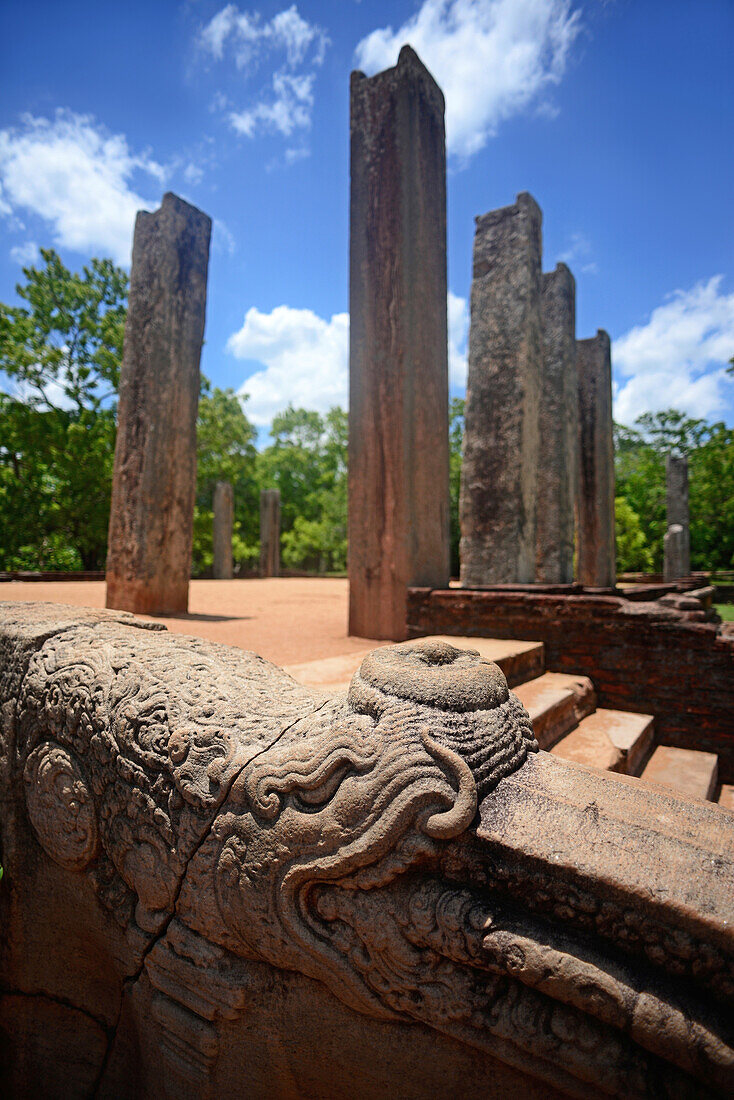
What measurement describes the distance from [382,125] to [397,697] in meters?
5.25

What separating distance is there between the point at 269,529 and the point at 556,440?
11579mm

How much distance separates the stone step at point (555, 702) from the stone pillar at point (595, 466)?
7246mm

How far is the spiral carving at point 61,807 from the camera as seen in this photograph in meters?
1.50

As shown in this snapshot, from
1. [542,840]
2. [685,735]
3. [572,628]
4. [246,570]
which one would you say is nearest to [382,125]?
[572,628]

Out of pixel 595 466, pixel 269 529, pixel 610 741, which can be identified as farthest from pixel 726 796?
pixel 269 529

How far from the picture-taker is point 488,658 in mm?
2617

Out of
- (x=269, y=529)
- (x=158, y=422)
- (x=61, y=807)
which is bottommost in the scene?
→ (x=61, y=807)

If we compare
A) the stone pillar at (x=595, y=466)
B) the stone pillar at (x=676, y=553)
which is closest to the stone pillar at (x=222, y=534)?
the stone pillar at (x=595, y=466)

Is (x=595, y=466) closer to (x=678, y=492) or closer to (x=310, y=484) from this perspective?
(x=678, y=492)

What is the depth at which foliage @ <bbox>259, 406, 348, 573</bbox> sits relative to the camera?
25109 mm

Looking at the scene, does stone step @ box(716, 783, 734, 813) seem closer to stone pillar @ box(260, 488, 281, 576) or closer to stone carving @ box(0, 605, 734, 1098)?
stone carving @ box(0, 605, 734, 1098)

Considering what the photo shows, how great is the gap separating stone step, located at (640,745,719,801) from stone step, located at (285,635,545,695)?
30.2 inches

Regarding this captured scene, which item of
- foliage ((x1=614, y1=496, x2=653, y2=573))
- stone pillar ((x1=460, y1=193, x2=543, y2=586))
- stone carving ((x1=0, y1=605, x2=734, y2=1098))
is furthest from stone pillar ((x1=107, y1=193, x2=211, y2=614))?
foliage ((x1=614, y1=496, x2=653, y2=573))

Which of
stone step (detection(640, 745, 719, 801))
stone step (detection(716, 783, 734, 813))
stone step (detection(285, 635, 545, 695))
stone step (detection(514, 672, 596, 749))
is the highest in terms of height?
stone step (detection(285, 635, 545, 695))
